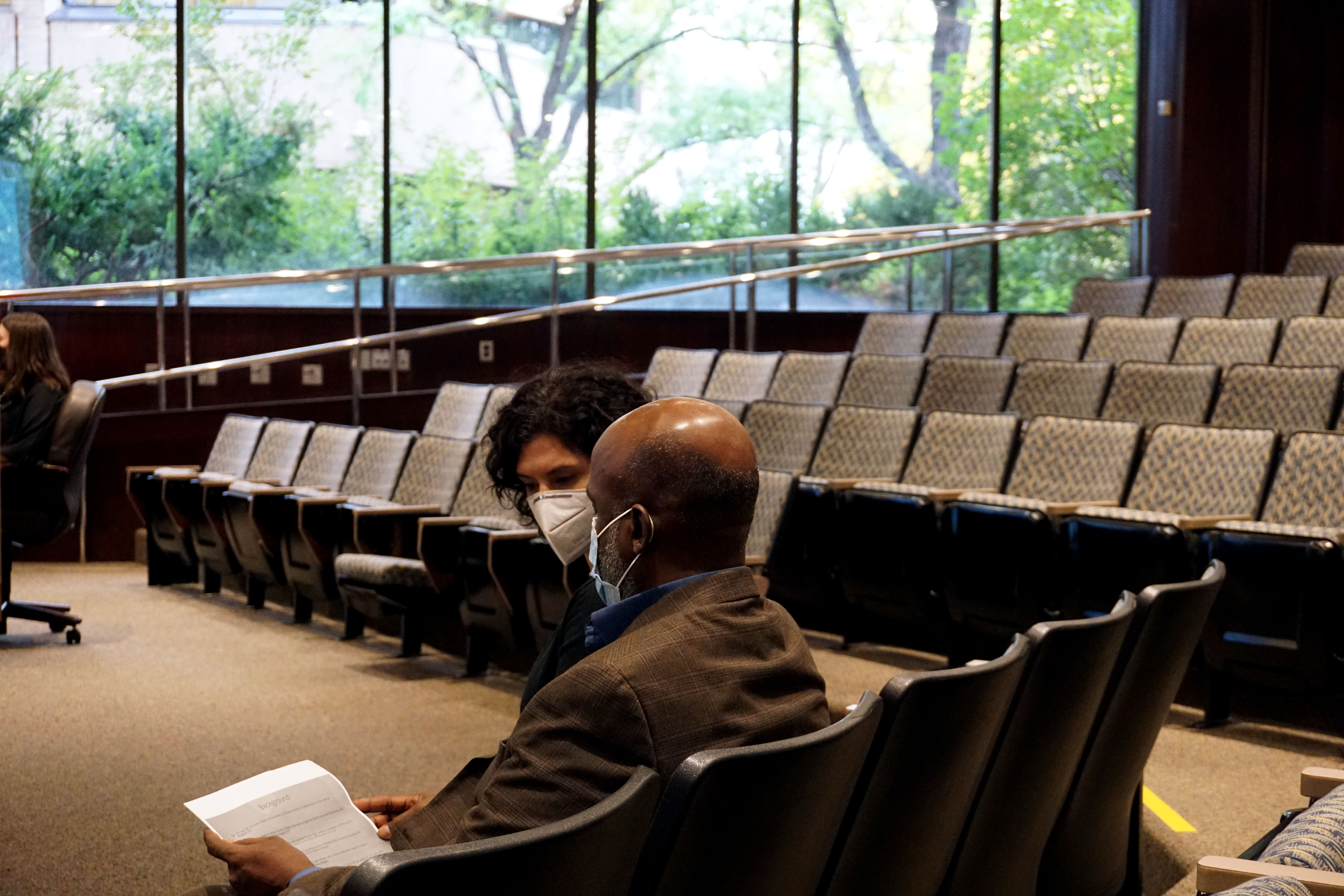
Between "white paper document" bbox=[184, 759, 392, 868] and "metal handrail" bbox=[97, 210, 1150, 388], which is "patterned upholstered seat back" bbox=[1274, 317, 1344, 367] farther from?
"white paper document" bbox=[184, 759, 392, 868]

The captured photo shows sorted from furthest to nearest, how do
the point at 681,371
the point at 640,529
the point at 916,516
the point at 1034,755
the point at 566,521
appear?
1. the point at 681,371
2. the point at 916,516
3. the point at 566,521
4. the point at 1034,755
5. the point at 640,529

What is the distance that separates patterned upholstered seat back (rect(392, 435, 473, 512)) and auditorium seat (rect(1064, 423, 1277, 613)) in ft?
7.16

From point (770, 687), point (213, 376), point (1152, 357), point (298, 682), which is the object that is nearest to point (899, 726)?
point (770, 687)

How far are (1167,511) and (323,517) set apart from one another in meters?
2.78

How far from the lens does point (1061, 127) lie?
9422 millimetres

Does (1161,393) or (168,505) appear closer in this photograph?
(1161,393)

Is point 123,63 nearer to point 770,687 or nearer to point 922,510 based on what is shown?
point 922,510

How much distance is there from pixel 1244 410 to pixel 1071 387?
2.22 ft

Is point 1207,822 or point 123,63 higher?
point 123,63

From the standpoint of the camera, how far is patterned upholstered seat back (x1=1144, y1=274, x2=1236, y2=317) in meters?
6.51

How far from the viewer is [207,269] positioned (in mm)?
7988

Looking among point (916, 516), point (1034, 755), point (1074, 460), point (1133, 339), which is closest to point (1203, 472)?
point (1074, 460)

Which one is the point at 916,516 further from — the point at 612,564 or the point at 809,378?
the point at 612,564

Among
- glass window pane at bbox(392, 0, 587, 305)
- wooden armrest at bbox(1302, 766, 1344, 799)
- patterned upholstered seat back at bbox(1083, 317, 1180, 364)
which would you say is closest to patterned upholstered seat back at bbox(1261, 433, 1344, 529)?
patterned upholstered seat back at bbox(1083, 317, 1180, 364)
